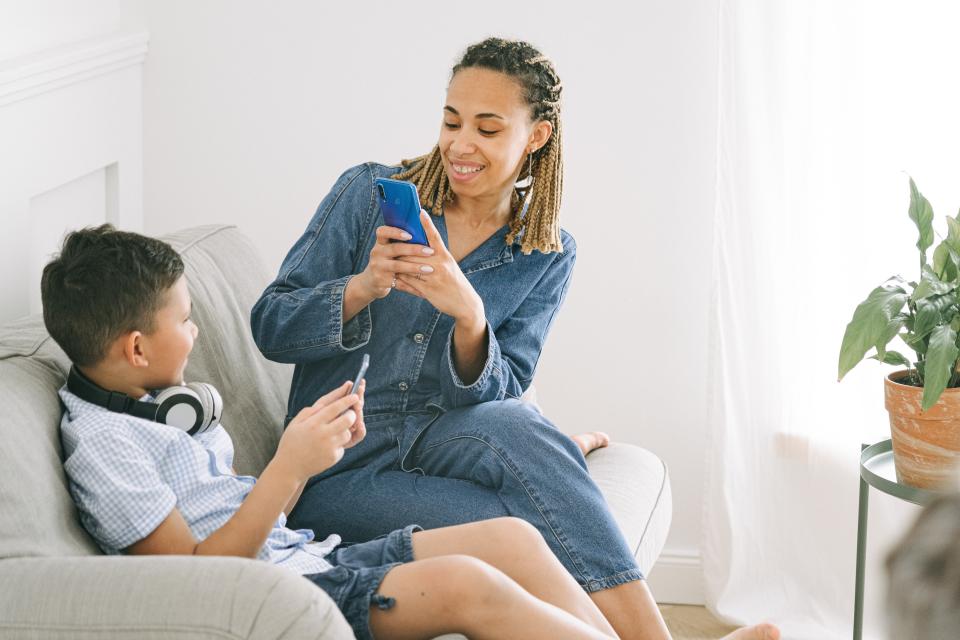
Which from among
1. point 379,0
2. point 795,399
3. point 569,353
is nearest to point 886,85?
point 795,399

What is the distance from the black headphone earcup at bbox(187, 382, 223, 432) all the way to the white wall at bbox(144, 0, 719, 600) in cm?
142

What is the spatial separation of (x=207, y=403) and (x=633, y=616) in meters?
0.70

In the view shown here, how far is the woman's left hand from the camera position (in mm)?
1839

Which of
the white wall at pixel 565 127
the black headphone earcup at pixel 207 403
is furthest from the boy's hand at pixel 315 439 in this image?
the white wall at pixel 565 127

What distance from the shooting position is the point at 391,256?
1.85m

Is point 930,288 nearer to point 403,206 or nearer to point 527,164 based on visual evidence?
point 527,164

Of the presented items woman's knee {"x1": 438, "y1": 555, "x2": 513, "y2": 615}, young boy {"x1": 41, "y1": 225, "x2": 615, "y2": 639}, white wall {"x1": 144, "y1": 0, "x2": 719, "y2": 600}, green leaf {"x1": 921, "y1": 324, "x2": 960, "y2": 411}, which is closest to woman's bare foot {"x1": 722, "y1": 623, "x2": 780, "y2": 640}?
young boy {"x1": 41, "y1": 225, "x2": 615, "y2": 639}

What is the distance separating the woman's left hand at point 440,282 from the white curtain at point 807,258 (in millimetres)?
1115

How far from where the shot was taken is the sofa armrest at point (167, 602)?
1247 mm

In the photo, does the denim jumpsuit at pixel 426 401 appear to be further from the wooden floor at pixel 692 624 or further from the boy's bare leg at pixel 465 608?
the wooden floor at pixel 692 624

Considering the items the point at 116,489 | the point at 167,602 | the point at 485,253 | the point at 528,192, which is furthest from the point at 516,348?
the point at 167,602

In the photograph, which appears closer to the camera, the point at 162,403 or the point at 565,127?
the point at 162,403

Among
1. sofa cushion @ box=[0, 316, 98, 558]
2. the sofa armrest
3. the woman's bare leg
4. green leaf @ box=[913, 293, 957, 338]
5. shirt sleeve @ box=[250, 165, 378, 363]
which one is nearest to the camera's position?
the sofa armrest

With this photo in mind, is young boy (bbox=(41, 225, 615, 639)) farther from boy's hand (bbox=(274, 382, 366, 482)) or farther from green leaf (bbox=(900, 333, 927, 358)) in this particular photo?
green leaf (bbox=(900, 333, 927, 358))
